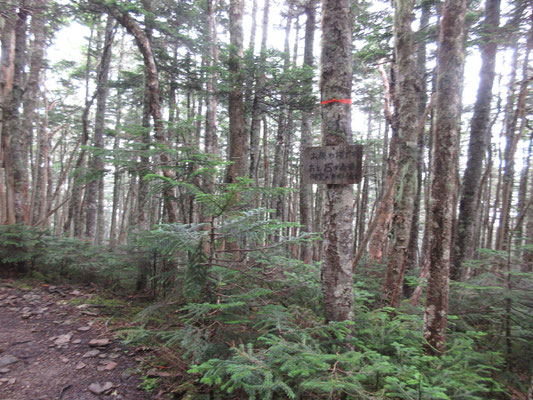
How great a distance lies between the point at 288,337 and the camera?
2.84m

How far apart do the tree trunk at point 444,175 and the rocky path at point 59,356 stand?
3512 millimetres

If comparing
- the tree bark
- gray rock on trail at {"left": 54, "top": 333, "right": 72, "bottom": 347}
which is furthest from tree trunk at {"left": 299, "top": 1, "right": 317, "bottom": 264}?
the tree bark

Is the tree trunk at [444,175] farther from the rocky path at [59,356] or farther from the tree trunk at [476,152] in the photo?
the tree trunk at [476,152]

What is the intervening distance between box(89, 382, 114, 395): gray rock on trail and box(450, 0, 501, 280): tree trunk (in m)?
7.41

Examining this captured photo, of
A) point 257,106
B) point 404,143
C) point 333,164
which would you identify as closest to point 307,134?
point 257,106

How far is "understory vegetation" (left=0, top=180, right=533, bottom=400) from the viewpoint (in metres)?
2.29

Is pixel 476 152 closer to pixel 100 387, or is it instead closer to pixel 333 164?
pixel 333 164

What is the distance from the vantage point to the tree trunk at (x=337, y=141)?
10.7ft

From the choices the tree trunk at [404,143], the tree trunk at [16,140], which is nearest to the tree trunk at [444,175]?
the tree trunk at [404,143]

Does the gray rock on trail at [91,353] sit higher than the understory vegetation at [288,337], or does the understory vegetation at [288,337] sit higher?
the understory vegetation at [288,337]

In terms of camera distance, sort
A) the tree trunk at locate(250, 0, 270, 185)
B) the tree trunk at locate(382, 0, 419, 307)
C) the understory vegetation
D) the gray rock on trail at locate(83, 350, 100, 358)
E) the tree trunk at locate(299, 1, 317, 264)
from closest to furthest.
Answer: the understory vegetation → the gray rock on trail at locate(83, 350, 100, 358) → the tree trunk at locate(382, 0, 419, 307) → the tree trunk at locate(250, 0, 270, 185) → the tree trunk at locate(299, 1, 317, 264)

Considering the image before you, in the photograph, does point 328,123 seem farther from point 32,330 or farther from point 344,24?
point 32,330

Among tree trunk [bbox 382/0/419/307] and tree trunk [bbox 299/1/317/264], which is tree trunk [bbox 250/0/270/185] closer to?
tree trunk [bbox 299/1/317/264]

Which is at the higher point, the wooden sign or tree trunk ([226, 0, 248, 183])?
tree trunk ([226, 0, 248, 183])
